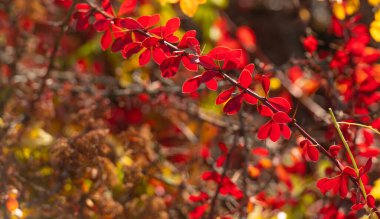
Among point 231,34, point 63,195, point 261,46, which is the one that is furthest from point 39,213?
point 261,46

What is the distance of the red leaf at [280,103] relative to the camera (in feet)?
4.80

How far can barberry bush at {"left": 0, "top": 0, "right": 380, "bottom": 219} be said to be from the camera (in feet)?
4.96

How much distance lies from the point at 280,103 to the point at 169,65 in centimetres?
29

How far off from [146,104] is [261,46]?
2.43 m

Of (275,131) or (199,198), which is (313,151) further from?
(199,198)

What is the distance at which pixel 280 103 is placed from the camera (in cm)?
147

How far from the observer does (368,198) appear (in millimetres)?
1486

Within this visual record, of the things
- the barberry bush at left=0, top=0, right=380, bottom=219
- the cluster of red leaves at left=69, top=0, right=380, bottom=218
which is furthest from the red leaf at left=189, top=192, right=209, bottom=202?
the cluster of red leaves at left=69, top=0, right=380, bottom=218

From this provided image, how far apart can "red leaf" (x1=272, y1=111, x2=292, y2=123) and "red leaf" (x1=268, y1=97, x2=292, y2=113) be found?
0.11 feet

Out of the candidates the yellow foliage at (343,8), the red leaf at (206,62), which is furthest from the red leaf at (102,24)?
the yellow foliage at (343,8)

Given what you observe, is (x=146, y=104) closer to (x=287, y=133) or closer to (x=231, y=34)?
(x=287, y=133)

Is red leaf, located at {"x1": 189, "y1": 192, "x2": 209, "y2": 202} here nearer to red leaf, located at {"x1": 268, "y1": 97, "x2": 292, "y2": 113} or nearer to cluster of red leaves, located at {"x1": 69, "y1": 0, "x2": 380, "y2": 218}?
cluster of red leaves, located at {"x1": 69, "y1": 0, "x2": 380, "y2": 218}

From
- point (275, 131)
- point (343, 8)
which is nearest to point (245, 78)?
point (275, 131)

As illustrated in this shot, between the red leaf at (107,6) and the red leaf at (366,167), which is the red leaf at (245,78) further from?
the red leaf at (107,6)
